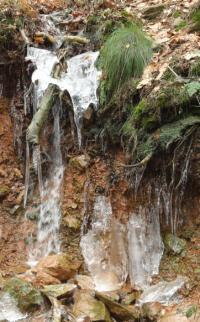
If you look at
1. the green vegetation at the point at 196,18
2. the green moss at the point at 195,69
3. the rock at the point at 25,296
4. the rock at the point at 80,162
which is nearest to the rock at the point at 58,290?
the rock at the point at 25,296

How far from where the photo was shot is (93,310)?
4.37m

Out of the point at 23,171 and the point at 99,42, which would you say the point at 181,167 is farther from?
the point at 99,42

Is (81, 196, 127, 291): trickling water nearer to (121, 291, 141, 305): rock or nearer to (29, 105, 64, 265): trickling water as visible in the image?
(121, 291, 141, 305): rock

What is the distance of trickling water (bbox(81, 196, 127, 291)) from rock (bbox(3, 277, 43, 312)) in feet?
3.06

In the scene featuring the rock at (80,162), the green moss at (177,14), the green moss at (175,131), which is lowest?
the rock at (80,162)

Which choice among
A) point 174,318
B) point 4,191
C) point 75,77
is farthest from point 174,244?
point 75,77

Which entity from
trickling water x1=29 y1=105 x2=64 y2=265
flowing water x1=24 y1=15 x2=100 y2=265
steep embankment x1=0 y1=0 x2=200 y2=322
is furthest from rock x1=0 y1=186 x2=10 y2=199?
trickling water x1=29 y1=105 x2=64 y2=265

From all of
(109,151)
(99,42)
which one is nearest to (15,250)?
(109,151)

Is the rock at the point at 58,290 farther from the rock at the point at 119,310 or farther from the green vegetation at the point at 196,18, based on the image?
the green vegetation at the point at 196,18

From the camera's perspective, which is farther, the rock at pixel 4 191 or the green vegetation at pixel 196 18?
the green vegetation at pixel 196 18

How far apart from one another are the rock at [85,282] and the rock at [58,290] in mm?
239

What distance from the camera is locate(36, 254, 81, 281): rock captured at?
499 cm

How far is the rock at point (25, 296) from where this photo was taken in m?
4.44

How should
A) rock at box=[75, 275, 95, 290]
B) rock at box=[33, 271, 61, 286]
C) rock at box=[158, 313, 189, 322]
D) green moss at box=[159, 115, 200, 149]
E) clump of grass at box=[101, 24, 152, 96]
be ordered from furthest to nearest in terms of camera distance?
clump of grass at box=[101, 24, 152, 96] → green moss at box=[159, 115, 200, 149] → rock at box=[75, 275, 95, 290] → rock at box=[33, 271, 61, 286] → rock at box=[158, 313, 189, 322]
